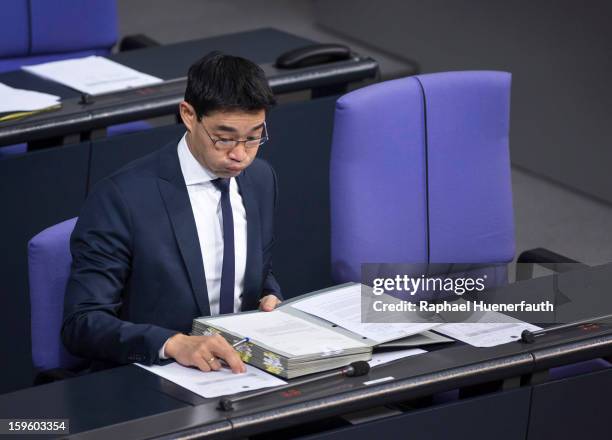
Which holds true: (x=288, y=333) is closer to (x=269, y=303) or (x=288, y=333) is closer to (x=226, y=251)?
(x=269, y=303)

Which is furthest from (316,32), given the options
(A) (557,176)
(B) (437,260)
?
(B) (437,260)

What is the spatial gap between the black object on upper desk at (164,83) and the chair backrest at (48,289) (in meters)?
0.96

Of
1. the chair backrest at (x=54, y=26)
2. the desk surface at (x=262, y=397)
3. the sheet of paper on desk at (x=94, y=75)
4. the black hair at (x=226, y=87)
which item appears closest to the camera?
the desk surface at (x=262, y=397)

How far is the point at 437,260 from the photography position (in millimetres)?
3248

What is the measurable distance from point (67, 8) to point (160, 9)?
107 inches

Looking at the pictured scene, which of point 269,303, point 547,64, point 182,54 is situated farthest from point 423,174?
point 547,64

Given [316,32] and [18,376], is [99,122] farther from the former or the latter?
[316,32]

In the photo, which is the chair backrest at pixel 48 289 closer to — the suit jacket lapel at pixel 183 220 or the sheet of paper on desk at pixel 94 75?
the suit jacket lapel at pixel 183 220

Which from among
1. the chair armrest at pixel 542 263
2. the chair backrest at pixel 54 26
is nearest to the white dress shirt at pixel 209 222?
the chair armrest at pixel 542 263

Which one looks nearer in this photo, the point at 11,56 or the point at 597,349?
the point at 597,349

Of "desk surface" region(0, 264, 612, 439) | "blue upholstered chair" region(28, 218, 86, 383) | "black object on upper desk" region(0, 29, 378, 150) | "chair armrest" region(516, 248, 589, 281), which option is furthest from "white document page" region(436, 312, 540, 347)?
"black object on upper desk" region(0, 29, 378, 150)

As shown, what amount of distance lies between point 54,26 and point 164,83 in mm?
874

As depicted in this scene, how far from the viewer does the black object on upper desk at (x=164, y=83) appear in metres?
3.64

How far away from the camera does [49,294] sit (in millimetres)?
2697
